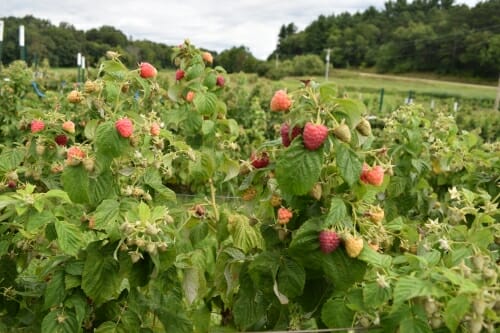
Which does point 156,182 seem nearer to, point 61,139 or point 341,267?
point 61,139

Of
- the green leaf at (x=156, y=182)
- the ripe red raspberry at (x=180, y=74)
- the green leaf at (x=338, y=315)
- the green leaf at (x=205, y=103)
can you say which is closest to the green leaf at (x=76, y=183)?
the green leaf at (x=156, y=182)

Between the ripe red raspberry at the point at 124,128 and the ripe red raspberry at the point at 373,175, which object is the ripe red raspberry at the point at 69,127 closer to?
the ripe red raspberry at the point at 124,128

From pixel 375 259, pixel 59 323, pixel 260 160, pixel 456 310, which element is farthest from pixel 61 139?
pixel 456 310

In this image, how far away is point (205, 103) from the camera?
266 centimetres

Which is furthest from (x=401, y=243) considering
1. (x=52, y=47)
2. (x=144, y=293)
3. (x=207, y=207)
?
(x=52, y=47)

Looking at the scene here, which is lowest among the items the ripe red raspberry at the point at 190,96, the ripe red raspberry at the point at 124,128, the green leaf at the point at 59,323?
the green leaf at the point at 59,323

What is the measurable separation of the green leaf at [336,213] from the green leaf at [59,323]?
3.18 ft

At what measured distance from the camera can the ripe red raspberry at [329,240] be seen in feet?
4.92

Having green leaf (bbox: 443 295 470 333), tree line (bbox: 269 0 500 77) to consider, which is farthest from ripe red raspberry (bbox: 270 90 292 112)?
tree line (bbox: 269 0 500 77)

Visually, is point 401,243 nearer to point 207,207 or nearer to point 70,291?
point 207,207

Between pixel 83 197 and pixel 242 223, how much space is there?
649 millimetres

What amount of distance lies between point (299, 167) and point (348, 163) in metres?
0.15

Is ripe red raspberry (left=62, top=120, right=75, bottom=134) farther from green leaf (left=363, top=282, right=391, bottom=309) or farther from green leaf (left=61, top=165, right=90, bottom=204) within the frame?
green leaf (left=363, top=282, right=391, bottom=309)

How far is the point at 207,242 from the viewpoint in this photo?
2479mm
